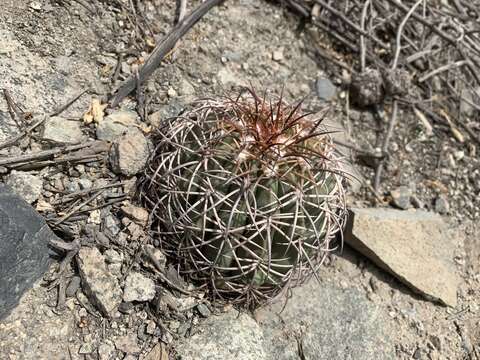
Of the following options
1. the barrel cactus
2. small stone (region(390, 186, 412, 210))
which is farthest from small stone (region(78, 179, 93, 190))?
small stone (region(390, 186, 412, 210))

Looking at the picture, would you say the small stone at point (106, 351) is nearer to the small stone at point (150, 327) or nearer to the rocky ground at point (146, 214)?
the rocky ground at point (146, 214)

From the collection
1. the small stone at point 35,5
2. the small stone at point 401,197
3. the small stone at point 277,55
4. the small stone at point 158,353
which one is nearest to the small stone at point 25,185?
the small stone at point 158,353

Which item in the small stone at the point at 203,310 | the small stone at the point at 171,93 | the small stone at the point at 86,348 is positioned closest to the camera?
the small stone at the point at 86,348

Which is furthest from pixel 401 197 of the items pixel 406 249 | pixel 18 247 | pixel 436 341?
pixel 18 247

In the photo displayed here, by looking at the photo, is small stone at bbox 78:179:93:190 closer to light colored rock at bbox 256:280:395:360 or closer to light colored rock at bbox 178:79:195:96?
light colored rock at bbox 178:79:195:96

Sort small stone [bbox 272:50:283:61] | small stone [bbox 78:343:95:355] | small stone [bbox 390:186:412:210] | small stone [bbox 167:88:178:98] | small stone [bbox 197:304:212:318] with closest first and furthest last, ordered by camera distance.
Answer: small stone [bbox 78:343:95:355]
small stone [bbox 197:304:212:318]
small stone [bbox 167:88:178:98]
small stone [bbox 390:186:412:210]
small stone [bbox 272:50:283:61]

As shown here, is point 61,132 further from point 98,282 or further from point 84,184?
point 98,282
